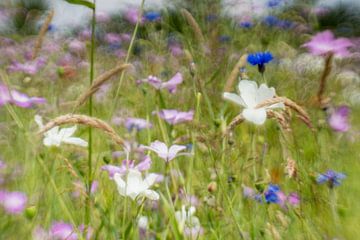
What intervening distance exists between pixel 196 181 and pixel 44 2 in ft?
16.8

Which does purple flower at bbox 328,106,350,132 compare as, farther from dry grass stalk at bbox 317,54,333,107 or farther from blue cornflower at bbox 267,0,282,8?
blue cornflower at bbox 267,0,282,8

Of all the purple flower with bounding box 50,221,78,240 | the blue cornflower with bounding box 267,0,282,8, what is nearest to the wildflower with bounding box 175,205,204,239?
the purple flower with bounding box 50,221,78,240

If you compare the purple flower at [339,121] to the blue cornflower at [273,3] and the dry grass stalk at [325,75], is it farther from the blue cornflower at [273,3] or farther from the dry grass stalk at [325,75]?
the blue cornflower at [273,3]

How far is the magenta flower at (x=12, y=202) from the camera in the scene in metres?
0.85

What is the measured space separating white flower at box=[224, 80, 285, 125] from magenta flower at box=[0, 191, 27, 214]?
359 mm

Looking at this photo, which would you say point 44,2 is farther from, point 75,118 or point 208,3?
point 75,118

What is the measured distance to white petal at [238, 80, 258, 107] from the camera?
2.21ft

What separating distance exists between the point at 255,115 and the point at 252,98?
43 millimetres

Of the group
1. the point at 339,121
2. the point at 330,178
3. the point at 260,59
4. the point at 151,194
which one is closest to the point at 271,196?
the point at 330,178

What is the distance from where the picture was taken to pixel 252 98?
2.23 feet

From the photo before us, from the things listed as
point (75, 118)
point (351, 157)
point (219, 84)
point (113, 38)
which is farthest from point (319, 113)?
point (113, 38)

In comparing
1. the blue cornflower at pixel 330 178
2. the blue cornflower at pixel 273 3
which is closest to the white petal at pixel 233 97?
the blue cornflower at pixel 330 178

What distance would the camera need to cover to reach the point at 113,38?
4.03 m

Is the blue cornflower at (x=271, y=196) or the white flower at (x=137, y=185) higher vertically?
the white flower at (x=137, y=185)
